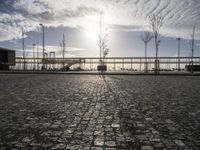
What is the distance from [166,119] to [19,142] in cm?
293

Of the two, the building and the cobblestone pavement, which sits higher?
the building

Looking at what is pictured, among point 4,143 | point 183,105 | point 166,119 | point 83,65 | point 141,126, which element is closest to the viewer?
point 4,143

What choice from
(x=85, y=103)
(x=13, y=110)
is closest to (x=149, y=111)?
(x=85, y=103)

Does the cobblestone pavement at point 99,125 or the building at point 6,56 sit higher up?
the building at point 6,56

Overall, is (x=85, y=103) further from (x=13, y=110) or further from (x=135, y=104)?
(x=13, y=110)

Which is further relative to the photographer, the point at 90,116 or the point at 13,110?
the point at 13,110

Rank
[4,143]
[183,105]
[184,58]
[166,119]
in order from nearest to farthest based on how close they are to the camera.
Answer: [4,143], [166,119], [183,105], [184,58]

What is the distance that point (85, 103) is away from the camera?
7281 millimetres

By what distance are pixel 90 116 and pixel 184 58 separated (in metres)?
28.7

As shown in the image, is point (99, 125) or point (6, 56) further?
point (6, 56)

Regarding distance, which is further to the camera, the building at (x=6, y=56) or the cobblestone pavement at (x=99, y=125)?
the building at (x=6, y=56)

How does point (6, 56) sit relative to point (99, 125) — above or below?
above

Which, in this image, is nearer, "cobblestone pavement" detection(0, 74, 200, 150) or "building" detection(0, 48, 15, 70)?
"cobblestone pavement" detection(0, 74, 200, 150)

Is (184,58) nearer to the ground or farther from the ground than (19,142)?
farther from the ground
